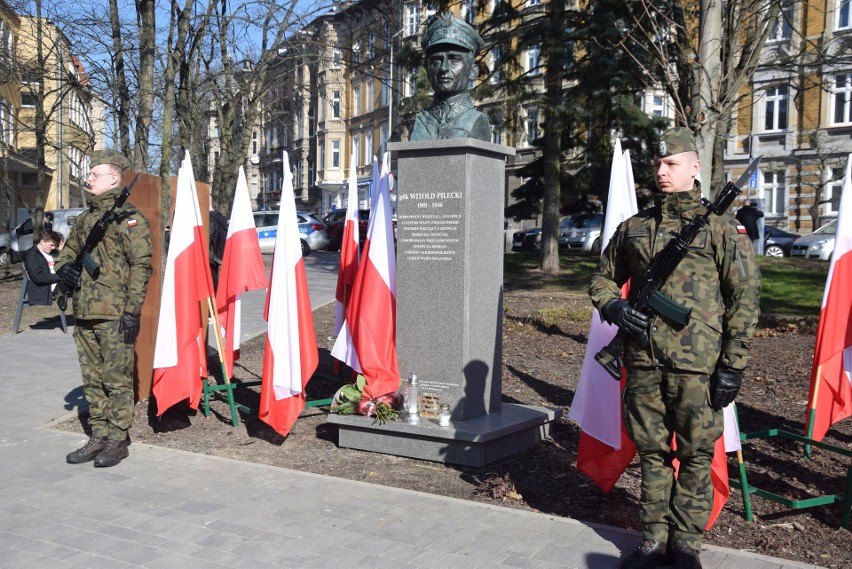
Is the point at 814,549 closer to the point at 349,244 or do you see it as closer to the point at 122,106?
the point at 349,244

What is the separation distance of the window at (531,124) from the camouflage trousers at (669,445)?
15.5 metres

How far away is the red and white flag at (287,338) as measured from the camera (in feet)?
24.0

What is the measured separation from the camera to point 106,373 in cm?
664

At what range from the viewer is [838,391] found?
20.3ft

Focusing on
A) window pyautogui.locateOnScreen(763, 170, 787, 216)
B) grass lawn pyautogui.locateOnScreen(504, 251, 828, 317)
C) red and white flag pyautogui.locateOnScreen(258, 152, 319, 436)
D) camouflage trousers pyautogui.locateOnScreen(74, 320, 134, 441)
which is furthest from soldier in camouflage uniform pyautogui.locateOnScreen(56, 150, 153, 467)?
window pyautogui.locateOnScreen(763, 170, 787, 216)

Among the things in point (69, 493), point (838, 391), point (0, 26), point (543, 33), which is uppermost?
point (0, 26)

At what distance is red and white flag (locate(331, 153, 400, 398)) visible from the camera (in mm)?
7199

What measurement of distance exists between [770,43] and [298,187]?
150 ft

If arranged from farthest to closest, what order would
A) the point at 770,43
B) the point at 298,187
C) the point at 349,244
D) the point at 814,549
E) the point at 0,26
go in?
the point at 298,187
the point at 770,43
the point at 0,26
the point at 349,244
the point at 814,549

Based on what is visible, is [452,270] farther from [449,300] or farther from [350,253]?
[350,253]

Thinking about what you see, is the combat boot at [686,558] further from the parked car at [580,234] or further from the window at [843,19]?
the window at [843,19]

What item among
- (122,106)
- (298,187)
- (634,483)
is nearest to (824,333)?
(634,483)

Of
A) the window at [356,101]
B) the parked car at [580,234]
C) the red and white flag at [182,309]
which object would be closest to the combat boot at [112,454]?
the red and white flag at [182,309]

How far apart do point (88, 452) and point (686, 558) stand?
14.8 feet
